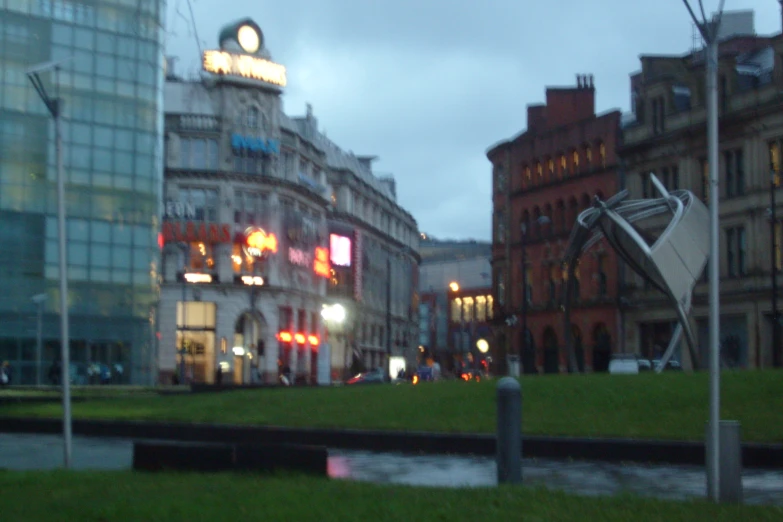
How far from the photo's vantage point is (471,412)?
28.3m

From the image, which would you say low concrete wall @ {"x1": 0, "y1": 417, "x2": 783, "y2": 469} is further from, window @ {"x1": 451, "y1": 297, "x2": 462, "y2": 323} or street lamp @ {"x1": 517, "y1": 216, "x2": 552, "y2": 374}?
window @ {"x1": 451, "y1": 297, "x2": 462, "y2": 323}

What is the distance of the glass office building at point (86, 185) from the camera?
2731 inches

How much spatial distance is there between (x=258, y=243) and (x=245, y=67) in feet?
48.0

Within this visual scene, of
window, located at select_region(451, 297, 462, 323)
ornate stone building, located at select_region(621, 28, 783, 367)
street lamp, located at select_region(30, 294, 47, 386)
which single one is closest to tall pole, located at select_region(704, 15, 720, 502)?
ornate stone building, located at select_region(621, 28, 783, 367)

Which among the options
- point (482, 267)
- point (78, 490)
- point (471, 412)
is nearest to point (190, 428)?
point (471, 412)

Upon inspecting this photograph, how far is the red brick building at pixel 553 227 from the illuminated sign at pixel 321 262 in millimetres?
18683

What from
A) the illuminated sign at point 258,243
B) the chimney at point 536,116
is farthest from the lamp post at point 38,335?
the chimney at point 536,116

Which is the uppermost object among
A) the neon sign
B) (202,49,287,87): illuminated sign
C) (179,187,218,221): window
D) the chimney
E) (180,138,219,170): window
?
(202,49,287,87): illuminated sign

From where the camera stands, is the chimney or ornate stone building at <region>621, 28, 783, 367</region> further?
the chimney

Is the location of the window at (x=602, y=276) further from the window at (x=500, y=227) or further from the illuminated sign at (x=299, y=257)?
the illuminated sign at (x=299, y=257)

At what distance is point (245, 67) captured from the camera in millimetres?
90500

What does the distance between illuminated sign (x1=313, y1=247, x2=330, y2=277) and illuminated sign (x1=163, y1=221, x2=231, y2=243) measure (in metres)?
14.2

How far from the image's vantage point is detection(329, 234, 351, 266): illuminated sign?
104 m

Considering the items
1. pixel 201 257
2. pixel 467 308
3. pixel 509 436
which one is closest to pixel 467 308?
pixel 467 308
